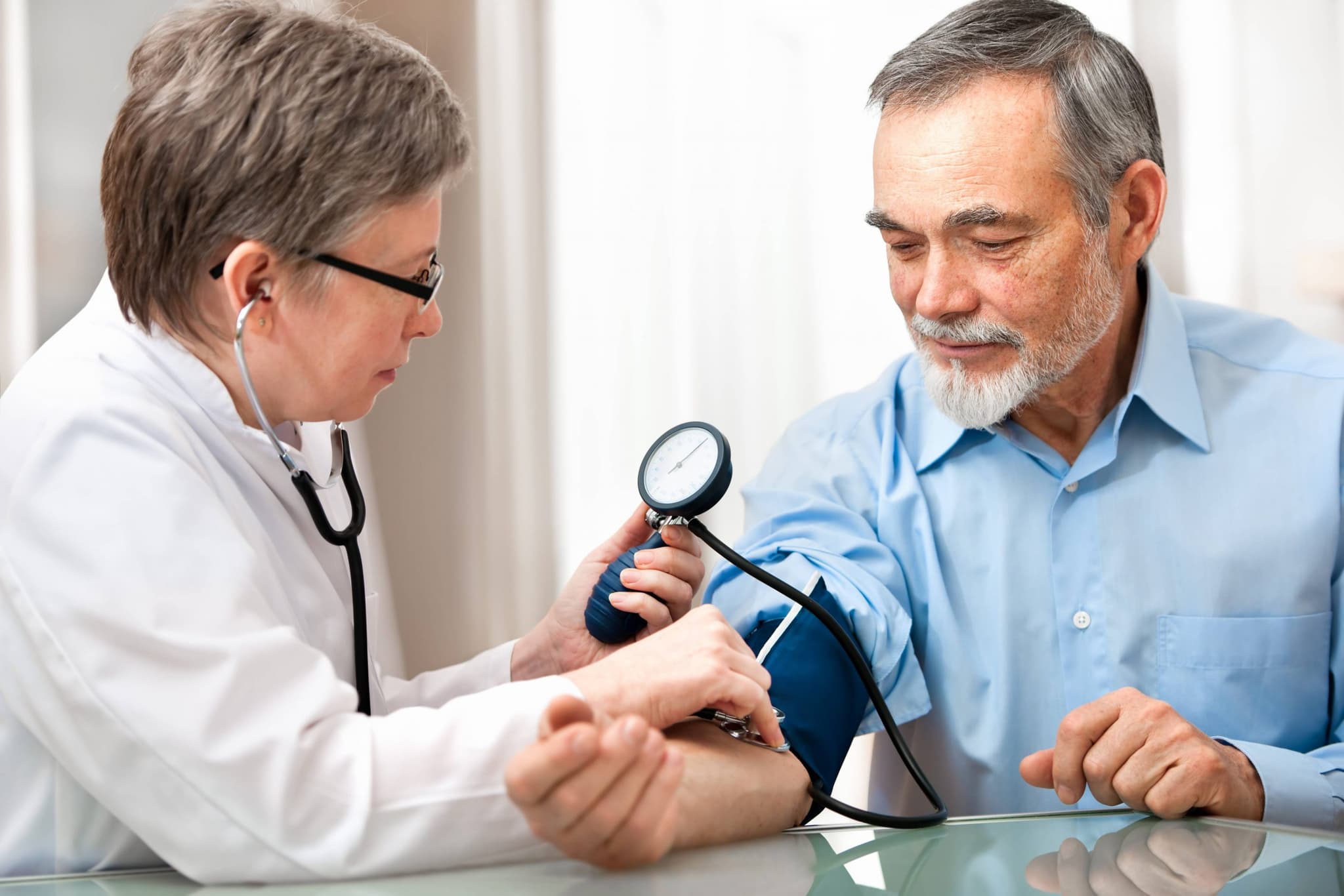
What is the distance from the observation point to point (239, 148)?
98cm

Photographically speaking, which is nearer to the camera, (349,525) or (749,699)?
(749,699)

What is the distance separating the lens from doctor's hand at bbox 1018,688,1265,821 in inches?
42.4

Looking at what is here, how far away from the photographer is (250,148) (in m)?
0.98

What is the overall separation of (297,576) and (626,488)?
49.7 inches

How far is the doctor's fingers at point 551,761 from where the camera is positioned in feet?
2.51

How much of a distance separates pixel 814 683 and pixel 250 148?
0.79m

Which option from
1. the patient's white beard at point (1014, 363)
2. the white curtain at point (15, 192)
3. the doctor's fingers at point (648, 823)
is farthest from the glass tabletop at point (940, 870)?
the white curtain at point (15, 192)

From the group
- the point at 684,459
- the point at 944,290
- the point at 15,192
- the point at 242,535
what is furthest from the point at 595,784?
the point at 15,192

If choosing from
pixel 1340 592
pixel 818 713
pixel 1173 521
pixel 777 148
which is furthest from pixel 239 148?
pixel 777 148

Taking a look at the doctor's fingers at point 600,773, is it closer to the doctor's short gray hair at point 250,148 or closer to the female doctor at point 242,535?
the female doctor at point 242,535

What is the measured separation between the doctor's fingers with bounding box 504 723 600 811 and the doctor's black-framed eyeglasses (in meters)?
0.46

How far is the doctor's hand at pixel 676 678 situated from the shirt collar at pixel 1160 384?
0.61 metres

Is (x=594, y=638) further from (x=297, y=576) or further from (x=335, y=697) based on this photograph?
(x=335, y=697)

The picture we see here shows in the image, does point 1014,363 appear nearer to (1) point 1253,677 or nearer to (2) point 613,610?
(1) point 1253,677
